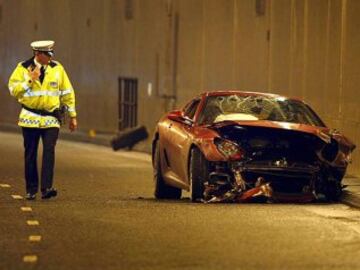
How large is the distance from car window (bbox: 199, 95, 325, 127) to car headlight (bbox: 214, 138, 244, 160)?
82 cm

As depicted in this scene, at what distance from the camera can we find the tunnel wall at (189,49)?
19203 mm

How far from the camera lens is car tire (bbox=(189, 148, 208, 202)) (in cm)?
1409

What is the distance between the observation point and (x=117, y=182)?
59.0 ft

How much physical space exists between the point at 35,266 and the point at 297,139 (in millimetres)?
5442

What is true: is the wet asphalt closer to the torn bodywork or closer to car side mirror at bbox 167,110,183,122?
the torn bodywork

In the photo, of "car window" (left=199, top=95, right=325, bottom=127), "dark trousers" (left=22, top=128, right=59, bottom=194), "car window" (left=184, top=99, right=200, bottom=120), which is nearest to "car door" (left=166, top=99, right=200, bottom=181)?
"car window" (left=184, top=99, right=200, bottom=120)

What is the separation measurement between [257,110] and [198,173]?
1.54 m

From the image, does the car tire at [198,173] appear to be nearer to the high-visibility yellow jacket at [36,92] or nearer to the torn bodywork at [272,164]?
the torn bodywork at [272,164]

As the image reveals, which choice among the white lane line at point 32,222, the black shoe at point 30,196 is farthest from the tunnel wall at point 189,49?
the white lane line at point 32,222

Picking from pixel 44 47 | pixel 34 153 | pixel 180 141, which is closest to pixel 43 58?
pixel 44 47

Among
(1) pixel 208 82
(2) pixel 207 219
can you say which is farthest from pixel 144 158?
(2) pixel 207 219

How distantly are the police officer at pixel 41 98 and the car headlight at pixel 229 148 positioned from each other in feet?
5.55

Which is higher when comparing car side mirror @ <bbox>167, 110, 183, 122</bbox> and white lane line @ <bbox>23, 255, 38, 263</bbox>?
car side mirror @ <bbox>167, 110, 183, 122</bbox>

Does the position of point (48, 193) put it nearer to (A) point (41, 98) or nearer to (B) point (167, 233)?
(A) point (41, 98)
